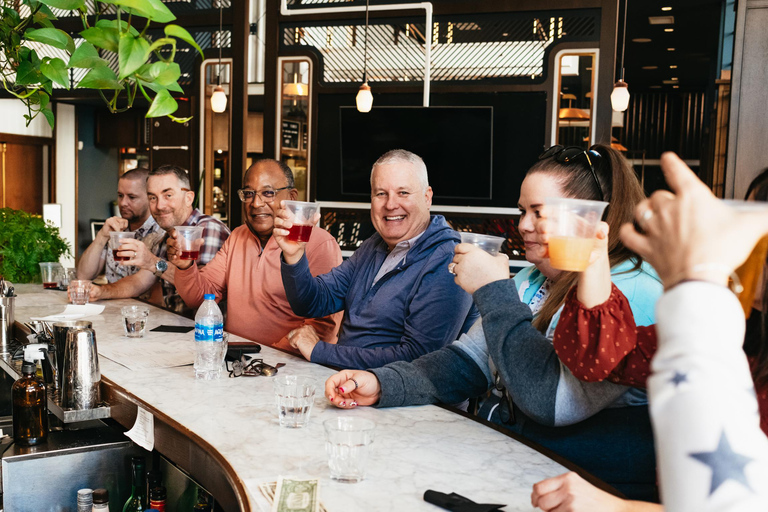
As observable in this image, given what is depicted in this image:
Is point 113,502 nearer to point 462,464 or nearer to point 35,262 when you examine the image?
point 462,464

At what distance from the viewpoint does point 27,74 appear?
5.30ft

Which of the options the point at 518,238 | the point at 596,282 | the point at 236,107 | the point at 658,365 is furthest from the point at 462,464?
the point at 236,107

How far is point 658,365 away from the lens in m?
0.60

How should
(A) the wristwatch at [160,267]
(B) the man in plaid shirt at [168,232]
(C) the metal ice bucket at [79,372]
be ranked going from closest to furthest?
(C) the metal ice bucket at [79,372], (A) the wristwatch at [160,267], (B) the man in plaid shirt at [168,232]

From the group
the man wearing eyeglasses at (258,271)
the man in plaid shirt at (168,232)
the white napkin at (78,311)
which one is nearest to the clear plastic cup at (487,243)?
the man wearing eyeglasses at (258,271)

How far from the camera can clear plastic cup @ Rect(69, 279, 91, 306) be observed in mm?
3434

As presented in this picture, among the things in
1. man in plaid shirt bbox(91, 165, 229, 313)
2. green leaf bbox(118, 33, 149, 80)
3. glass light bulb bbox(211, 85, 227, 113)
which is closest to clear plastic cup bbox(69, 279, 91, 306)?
man in plaid shirt bbox(91, 165, 229, 313)

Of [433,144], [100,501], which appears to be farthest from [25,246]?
[433,144]

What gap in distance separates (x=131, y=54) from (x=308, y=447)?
0.91 meters

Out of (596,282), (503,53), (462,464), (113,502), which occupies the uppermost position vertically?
(503,53)

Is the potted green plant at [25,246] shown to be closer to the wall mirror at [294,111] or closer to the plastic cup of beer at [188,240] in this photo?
the plastic cup of beer at [188,240]

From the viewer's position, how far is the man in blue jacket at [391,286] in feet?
7.89

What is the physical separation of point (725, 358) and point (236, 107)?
605cm

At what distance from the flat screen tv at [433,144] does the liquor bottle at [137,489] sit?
4.22 metres
